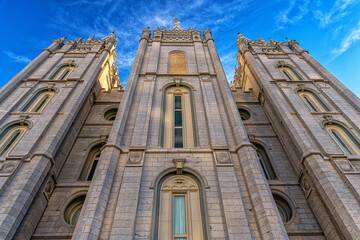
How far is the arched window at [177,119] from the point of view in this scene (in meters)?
13.2

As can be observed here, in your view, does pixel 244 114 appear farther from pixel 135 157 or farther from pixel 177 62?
pixel 135 157

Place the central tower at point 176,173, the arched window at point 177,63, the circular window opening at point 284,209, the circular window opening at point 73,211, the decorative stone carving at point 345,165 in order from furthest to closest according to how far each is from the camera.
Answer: the arched window at point 177,63 < the circular window opening at point 284,209 < the decorative stone carving at point 345,165 < the circular window opening at point 73,211 < the central tower at point 176,173

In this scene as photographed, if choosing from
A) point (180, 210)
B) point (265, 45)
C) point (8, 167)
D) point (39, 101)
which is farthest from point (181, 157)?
point (265, 45)

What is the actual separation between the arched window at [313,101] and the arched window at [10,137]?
1693 centimetres

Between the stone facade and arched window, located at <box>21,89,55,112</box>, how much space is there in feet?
1.38

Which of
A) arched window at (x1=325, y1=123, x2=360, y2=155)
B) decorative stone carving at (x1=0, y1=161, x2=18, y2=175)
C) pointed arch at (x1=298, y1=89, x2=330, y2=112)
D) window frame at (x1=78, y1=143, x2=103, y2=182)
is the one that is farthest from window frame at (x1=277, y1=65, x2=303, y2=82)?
decorative stone carving at (x1=0, y1=161, x2=18, y2=175)

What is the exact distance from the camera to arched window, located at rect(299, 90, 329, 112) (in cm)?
1685

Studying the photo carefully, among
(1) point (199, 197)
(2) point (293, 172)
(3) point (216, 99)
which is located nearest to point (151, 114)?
(3) point (216, 99)

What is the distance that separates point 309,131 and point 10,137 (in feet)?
51.9

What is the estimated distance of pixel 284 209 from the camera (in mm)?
12289

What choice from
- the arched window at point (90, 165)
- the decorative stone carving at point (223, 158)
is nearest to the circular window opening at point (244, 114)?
the decorative stone carving at point (223, 158)

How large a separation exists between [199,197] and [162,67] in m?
12.5

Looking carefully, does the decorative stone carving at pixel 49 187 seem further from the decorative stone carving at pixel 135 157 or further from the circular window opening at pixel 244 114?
the circular window opening at pixel 244 114

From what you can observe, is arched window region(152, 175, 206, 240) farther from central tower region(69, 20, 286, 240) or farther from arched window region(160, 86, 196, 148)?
arched window region(160, 86, 196, 148)
